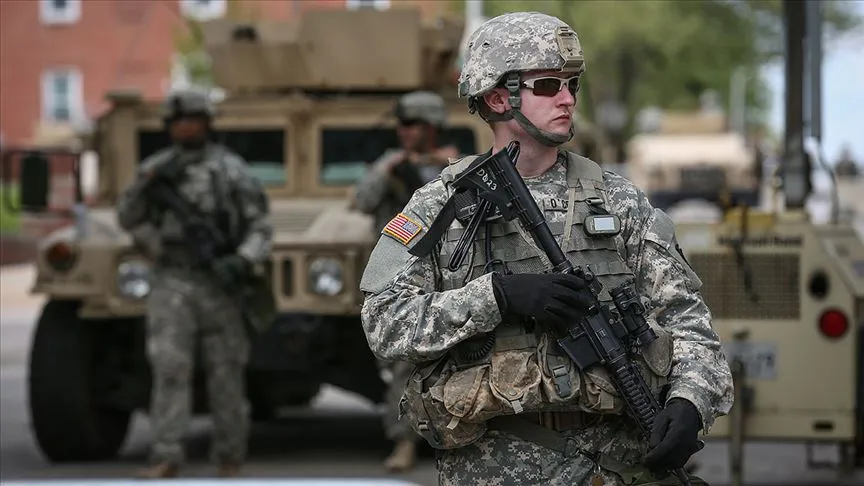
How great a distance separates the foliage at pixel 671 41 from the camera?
44594 mm

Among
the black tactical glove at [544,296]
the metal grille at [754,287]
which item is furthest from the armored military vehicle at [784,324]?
the black tactical glove at [544,296]

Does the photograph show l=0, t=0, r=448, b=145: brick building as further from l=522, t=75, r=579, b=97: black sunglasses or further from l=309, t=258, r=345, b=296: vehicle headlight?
l=522, t=75, r=579, b=97: black sunglasses

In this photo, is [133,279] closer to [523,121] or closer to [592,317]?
[523,121]

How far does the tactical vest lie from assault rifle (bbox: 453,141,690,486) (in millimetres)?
33

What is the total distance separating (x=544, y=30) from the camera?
4.21m

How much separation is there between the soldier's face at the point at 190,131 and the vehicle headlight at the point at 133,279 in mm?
670

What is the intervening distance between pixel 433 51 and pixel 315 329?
2054 mm

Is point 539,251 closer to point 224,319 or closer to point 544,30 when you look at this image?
point 544,30

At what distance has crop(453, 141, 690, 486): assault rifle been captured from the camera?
4047 mm

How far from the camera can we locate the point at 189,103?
355 inches

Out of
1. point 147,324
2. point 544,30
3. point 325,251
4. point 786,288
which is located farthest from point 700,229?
point 544,30

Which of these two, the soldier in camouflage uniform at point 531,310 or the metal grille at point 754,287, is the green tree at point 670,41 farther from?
the soldier in camouflage uniform at point 531,310

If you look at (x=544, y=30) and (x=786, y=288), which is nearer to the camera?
(x=544, y=30)

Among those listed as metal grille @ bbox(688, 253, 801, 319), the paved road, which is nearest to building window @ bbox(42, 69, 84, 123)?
the paved road
